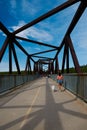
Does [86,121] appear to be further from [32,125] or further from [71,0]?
[71,0]

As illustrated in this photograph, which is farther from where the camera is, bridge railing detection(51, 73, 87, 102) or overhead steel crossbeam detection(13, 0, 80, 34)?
overhead steel crossbeam detection(13, 0, 80, 34)

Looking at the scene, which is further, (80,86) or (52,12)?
(52,12)

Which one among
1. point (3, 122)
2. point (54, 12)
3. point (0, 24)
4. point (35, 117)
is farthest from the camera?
point (0, 24)

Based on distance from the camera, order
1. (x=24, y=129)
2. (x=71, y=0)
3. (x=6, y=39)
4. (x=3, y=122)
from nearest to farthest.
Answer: (x=24, y=129), (x=3, y=122), (x=71, y=0), (x=6, y=39)

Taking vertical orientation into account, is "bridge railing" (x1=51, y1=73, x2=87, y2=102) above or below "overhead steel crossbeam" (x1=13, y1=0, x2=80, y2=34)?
below

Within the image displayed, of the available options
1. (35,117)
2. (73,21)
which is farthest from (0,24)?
(35,117)

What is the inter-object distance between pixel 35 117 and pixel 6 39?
17.7 metres

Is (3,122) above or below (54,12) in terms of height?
below

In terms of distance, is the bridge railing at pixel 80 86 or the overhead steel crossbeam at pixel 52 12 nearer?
the bridge railing at pixel 80 86

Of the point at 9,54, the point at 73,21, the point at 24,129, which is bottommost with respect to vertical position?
the point at 24,129

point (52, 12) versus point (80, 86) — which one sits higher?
point (52, 12)

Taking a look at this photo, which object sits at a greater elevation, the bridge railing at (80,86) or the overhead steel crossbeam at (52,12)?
the overhead steel crossbeam at (52,12)

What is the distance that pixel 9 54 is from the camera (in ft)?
85.9

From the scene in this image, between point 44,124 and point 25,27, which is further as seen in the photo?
point 25,27
